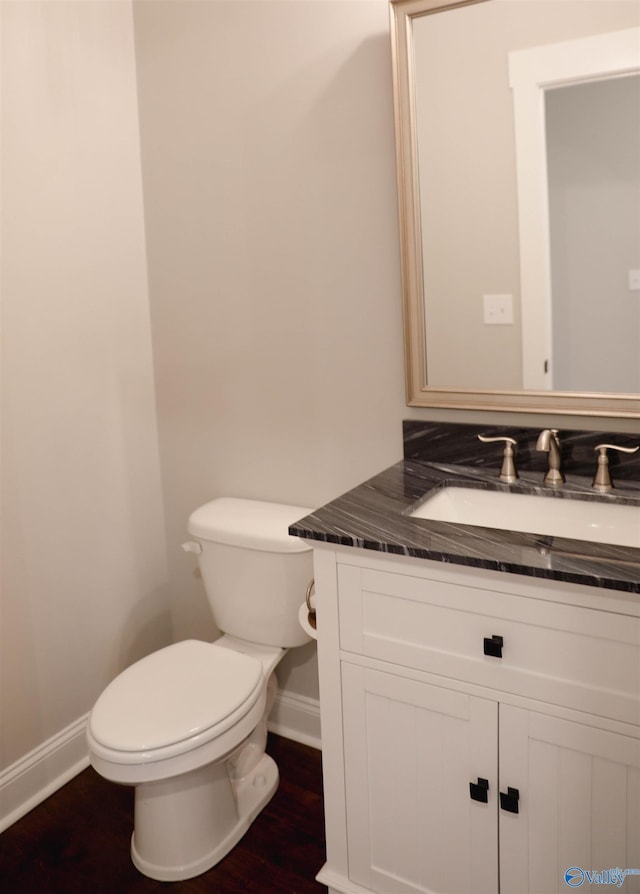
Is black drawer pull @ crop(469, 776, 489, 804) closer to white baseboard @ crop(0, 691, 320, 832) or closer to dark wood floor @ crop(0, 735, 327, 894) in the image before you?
dark wood floor @ crop(0, 735, 327, 894)

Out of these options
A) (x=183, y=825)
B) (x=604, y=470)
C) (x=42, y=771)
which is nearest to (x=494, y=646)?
(x=604, y=470)

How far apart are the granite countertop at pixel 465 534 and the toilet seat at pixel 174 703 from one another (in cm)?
52

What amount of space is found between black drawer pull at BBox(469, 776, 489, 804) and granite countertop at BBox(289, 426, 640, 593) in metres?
0.43

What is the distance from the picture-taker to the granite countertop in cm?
121

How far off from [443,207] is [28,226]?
103 cm

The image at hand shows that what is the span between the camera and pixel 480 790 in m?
1.39

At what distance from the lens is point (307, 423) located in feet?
6.86

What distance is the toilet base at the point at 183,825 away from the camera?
175 cm

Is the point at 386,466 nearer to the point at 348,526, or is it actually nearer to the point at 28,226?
the point at 348,526

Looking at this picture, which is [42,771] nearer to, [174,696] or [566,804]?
[174,696]

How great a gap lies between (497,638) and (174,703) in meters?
0.79

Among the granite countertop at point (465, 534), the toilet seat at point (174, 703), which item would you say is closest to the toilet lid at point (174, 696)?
the toilet seat at point (174, 703)

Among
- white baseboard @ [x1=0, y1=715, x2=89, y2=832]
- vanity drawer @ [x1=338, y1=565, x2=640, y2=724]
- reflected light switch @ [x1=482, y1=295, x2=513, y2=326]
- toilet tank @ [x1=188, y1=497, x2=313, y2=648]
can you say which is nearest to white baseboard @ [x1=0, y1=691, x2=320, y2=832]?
white baseboard @ [x1=0, y1=715, x2=89, y2=832]

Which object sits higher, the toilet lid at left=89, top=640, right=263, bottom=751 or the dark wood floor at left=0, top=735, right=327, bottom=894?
the toilet lid at left=89, top=640, right=263, bottom=751
